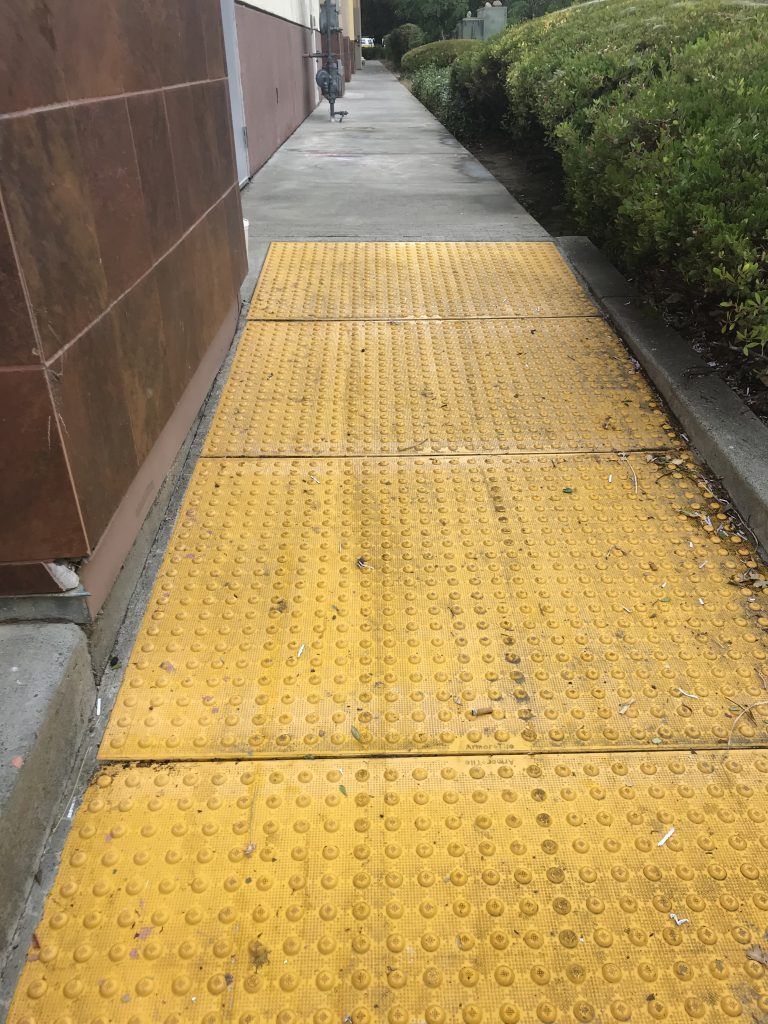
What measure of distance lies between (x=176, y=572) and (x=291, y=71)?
38.7 ft

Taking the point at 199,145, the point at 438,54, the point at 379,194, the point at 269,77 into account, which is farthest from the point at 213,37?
the point at 438,54

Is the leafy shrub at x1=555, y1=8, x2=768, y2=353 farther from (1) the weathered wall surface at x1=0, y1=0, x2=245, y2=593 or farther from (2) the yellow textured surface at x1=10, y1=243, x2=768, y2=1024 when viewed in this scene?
(1) the weathered wall surface at x1=0, y1=0, x2=245, y2=593

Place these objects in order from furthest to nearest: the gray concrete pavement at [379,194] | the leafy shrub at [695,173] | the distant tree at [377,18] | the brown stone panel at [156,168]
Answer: the distant tree at [377,18] < the gray concrete pavement at [379,194] < the leafy shrub at [695,173] < the brown stone panel at [156,168]

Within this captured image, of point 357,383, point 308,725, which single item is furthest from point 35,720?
point 357,383

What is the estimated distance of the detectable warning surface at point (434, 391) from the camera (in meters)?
3.58

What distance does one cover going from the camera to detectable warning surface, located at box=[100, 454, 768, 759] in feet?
7.25

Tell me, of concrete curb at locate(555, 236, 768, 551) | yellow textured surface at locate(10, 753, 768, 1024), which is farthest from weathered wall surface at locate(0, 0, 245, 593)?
concrete curb at locate(555, 236, 768, 551)

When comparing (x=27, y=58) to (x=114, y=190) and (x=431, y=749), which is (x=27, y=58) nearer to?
(x=114, y=190)

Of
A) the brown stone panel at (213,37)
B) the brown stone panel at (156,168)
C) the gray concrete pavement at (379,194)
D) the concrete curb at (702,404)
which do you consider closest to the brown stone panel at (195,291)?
the brown stone panel at (156,168)

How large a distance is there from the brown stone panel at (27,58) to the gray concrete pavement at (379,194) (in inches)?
169

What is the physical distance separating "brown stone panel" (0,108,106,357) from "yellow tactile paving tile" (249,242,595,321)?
2718mm

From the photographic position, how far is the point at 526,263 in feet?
18.4

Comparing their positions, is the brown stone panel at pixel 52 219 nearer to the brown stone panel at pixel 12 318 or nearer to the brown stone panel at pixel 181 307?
the brown stone panel at pixel 12 318

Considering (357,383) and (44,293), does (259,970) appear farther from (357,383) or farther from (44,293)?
(357,383)
